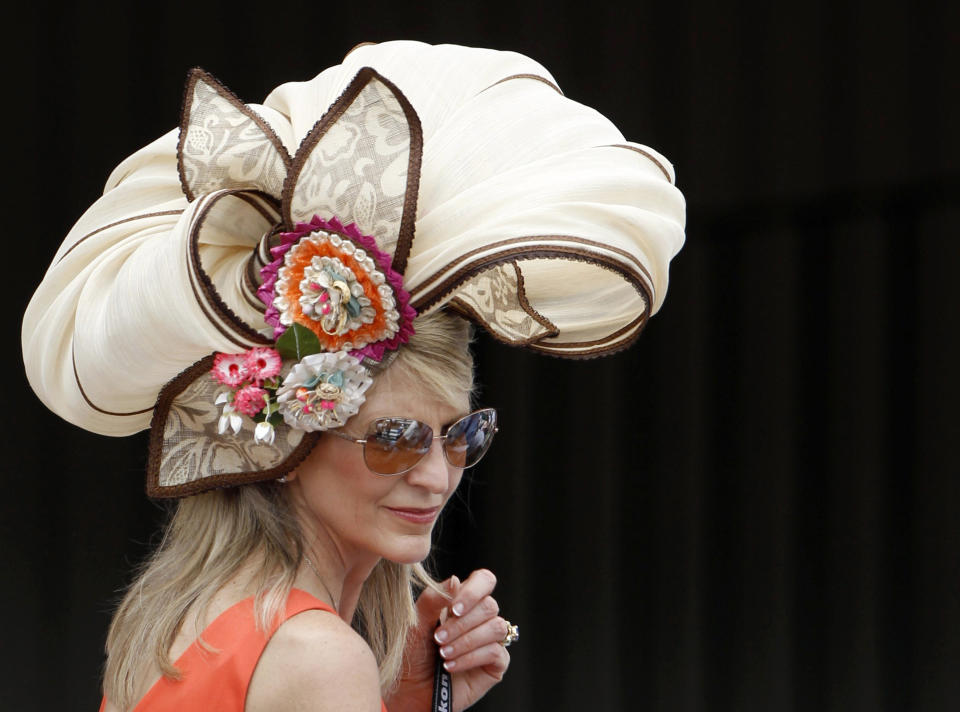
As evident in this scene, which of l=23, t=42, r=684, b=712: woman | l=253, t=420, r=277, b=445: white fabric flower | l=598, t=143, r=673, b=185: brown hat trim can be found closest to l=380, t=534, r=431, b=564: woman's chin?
l=23, t=42, r=684, b=712: woman

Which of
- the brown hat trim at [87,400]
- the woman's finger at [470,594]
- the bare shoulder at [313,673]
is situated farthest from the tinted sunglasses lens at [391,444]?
the woman's finger at [470,594]

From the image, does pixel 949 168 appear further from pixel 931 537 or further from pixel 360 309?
pixel 360 309

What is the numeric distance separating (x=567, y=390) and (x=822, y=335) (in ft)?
2.66

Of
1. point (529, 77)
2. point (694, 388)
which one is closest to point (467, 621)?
point (529, 77)

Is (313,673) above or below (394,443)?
below

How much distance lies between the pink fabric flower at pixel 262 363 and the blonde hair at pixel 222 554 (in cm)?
16

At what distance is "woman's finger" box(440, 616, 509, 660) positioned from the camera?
2088mm

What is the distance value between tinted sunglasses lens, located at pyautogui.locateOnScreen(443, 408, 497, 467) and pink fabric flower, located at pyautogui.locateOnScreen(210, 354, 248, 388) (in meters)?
0.30

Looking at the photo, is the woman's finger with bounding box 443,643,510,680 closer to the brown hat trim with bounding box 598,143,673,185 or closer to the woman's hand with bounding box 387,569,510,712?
the woman's hand with bounding box 387,569,510,712

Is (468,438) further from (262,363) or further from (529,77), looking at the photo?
(529,77)

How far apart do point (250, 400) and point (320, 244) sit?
0.23 metres

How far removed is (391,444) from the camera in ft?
5.04

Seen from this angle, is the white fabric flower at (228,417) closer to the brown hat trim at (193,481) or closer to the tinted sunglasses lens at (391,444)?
the brown hat trim at (193,481)

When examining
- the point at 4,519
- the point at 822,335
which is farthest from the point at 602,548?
the point at 4,519
